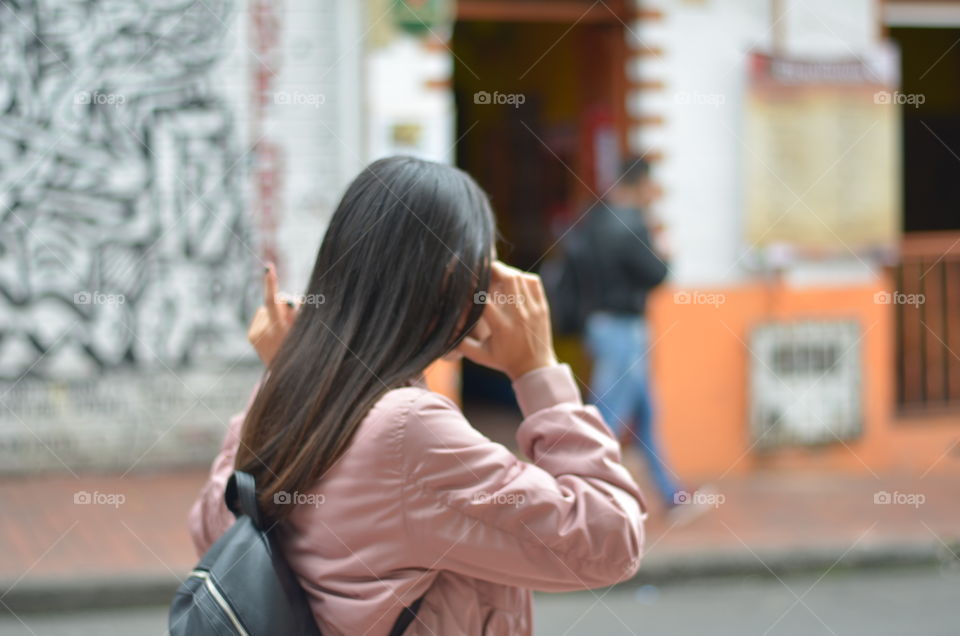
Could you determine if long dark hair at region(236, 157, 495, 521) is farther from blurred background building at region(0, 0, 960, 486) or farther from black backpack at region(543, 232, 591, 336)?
blurred background building at region(0, 0, 960, 486)

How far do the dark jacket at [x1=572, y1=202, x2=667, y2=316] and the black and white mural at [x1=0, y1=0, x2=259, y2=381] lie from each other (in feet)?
7.30

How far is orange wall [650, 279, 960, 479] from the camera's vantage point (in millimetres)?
7750

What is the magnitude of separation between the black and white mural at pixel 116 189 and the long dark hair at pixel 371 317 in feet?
19.0

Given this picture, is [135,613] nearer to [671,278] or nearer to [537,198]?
[671,278]

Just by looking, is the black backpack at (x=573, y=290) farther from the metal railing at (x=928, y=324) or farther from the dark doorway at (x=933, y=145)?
the dark doorway at (x=933, y=145)

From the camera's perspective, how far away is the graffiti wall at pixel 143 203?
7211 millimetres

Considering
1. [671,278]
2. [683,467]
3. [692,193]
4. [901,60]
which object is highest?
[901,60]

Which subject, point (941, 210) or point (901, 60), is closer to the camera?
point (901, 60)

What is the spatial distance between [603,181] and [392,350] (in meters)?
6.85

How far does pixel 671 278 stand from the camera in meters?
7.75

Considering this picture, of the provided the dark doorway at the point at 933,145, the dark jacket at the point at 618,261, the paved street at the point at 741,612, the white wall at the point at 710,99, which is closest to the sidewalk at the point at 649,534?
the paved street at the point at 741,612

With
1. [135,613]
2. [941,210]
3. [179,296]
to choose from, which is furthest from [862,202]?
[135,613]

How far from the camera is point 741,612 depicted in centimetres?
558

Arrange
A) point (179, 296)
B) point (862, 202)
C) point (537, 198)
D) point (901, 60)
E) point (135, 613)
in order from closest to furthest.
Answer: point (135, 613), point (179, 296), point (862, 202), point (901, 60), point (537, 198)
